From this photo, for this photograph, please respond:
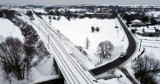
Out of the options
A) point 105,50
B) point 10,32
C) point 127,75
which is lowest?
point 127,75

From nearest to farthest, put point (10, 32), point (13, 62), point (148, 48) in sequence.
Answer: point (13, 62)
point (148, 48)
point (10, 32)

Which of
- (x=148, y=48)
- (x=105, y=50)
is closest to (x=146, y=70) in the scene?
(x=105, y=50)

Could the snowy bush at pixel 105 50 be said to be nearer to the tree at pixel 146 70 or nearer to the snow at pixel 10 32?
the tree at pixel 146 70

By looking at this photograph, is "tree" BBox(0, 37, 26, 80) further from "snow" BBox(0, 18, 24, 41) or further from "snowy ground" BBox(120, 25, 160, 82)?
"snow" BBox(0, 18, 24, 41)

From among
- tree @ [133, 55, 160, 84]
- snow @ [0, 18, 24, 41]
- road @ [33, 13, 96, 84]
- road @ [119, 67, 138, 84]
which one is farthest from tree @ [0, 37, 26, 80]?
snow @ [0, 18, 24, 41]

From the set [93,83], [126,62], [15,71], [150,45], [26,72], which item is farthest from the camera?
[150,45]

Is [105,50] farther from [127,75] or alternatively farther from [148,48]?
[148,48]

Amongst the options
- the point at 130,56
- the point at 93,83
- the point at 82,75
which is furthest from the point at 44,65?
the point at 130,56

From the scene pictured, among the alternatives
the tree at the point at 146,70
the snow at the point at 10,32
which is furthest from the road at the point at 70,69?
the snow at the point at 10,32

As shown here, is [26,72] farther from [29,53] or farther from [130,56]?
[130,56]
